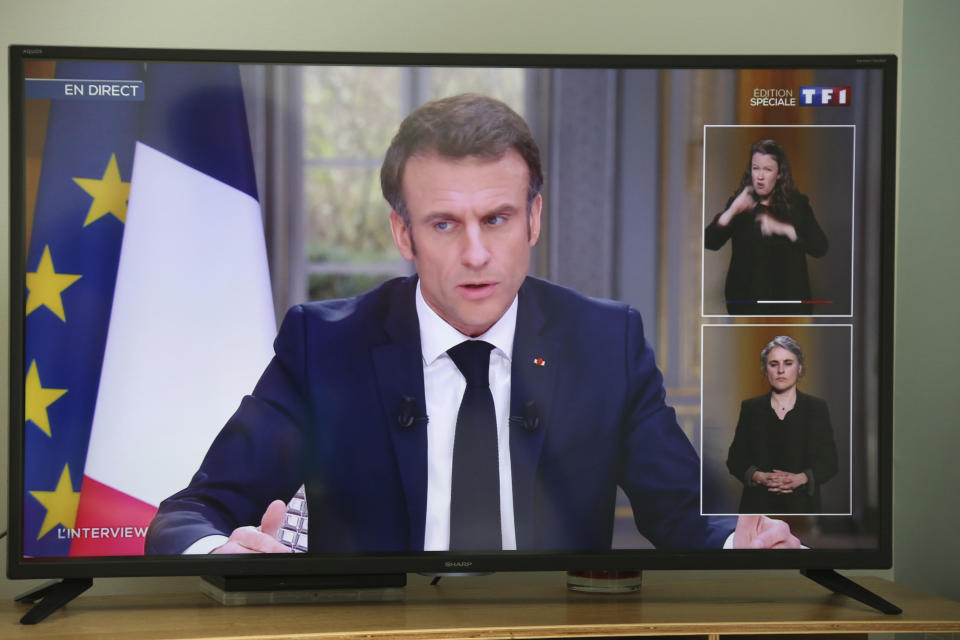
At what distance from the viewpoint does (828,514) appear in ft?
7.77

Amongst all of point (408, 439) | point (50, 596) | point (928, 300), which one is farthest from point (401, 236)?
point (928, 300)

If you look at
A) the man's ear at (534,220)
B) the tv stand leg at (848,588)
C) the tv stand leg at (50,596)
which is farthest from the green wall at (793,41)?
the man's ear at (534,220)

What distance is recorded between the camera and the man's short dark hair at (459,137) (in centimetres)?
227

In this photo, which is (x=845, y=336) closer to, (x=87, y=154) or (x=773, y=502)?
(x=773, y=502)

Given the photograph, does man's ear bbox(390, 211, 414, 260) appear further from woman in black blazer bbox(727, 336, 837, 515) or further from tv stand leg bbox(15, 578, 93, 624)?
tv stand leg bbox(15, 578, 93, 624)

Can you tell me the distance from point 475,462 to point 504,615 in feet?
1.11

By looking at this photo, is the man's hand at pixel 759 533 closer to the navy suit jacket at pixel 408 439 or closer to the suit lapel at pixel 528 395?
the navy suit jacket at pixel 408 439

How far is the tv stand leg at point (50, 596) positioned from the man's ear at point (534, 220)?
124 cm

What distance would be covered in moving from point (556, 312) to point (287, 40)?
39.2 inches

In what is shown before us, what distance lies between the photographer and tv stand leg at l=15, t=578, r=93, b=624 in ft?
→ 7.06

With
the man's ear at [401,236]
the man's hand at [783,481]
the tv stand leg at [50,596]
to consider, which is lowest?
the tv stand leg at [50,596]

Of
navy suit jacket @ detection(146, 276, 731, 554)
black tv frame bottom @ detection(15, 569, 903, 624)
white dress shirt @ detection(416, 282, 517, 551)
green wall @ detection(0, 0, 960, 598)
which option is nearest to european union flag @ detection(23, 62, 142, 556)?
black tv frame bottom @ detection(15, 569, 903, 624)

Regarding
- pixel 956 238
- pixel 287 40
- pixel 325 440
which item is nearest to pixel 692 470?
pixel 325 440

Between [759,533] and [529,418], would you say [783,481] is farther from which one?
[529,418]
